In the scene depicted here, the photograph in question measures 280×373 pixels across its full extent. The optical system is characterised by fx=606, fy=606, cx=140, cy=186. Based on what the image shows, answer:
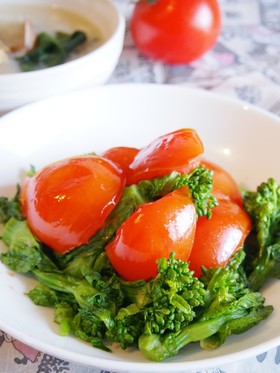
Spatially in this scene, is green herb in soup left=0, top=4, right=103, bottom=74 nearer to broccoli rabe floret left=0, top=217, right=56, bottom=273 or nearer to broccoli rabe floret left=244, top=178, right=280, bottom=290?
broccoli rabe floret left=0, top=217, right=56, bottom=273

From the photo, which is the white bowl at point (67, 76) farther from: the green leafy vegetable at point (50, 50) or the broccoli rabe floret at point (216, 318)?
the broccoli rabe floret at point (216, 318)

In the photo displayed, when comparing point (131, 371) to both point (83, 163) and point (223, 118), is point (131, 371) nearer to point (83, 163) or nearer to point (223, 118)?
point (83, 163)

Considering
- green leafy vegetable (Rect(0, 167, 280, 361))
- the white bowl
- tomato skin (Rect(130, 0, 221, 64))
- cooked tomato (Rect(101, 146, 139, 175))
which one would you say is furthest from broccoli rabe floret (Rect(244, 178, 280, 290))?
tomato skin (Rect(130, 0, 221, 64))

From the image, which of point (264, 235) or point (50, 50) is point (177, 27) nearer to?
point (50, 50)

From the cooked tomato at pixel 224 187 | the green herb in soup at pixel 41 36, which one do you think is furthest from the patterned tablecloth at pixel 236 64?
the cooked tomato at pixel 224 187

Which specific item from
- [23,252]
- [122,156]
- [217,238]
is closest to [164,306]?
[217,238]

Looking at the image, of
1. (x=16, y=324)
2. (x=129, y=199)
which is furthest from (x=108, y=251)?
(x=16, y=324)
